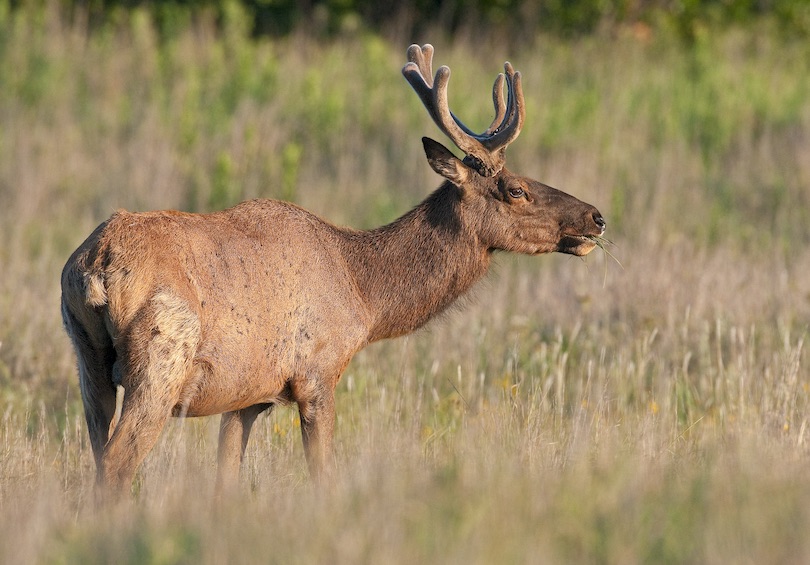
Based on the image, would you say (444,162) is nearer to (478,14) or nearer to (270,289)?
(270,289)

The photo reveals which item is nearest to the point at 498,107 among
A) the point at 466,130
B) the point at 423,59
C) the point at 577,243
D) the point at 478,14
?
the point at 466,130

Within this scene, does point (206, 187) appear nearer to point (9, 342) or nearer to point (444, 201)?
point (9, 342)

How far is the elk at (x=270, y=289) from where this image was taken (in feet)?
19.4

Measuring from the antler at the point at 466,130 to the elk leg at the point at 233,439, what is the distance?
1.95 meters

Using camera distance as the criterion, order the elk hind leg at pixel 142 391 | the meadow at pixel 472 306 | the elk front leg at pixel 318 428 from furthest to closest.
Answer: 1. the elk front leg at pixel 318 428
2. the elk hind leg at pixel 142 391
3. the meadow at pixel 472 306

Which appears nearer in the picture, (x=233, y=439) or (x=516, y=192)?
(x=233, y=439)

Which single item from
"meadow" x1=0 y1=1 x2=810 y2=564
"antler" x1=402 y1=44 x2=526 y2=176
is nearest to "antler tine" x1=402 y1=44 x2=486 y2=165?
"antler" x1=402 y1=44 x2=526 y2=176

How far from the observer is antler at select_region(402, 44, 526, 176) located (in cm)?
745

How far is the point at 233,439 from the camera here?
6973mm

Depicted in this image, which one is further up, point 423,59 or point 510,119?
point 423,59

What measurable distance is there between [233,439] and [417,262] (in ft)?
5.18

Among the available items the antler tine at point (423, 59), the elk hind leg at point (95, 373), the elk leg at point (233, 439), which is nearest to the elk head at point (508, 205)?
the antler tine at point (423, 59)

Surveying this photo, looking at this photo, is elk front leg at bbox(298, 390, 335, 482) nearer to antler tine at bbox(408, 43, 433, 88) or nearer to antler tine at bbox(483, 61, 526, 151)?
antler tine at bbox(483, 61, 526, 151)

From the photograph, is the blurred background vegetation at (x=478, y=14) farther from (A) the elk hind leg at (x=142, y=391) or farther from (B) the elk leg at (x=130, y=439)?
(B) the elk leg at (x=130, y=439)
